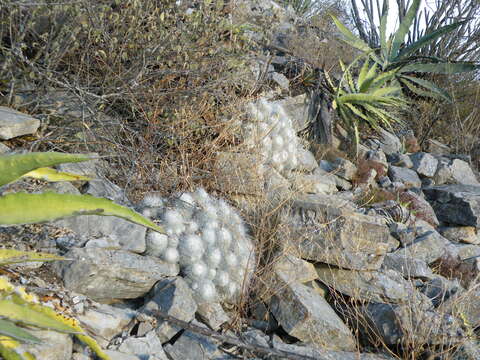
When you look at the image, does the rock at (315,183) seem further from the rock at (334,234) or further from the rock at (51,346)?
the rock at (51,346)

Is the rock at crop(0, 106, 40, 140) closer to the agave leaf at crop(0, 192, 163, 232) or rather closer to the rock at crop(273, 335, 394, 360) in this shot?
the agave leaf at crop(0, 192, 163, 232)

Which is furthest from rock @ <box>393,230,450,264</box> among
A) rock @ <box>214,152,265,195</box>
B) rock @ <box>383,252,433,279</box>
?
rock @ <box>214,152,265,195</box>

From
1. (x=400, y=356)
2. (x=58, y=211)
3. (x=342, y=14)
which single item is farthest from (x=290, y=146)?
(x=342, y=14)

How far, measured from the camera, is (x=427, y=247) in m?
4.17

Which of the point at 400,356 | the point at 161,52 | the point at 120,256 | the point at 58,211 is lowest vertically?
the point at 400,356

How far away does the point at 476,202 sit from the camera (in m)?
5.32

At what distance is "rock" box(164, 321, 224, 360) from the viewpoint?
2316 millimetres

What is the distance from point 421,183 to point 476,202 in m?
0.89

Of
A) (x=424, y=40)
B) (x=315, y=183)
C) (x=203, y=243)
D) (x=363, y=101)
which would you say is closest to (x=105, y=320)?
(x=203, y=243)

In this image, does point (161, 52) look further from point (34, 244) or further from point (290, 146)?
point (34, 244)

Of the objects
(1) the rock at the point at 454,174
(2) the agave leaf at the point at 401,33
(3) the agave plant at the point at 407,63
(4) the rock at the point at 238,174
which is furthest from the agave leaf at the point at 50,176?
(2) the agave leaf at the point at 401,33

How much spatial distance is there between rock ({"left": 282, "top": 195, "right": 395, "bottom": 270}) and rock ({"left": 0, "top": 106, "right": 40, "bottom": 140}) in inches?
67.9

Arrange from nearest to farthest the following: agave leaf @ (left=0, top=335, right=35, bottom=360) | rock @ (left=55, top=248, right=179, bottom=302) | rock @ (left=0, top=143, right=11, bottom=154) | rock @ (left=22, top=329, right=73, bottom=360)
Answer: agave leaf @ (left=0, top=335, right=35, bottom=360) < rock @ (left=22, top=329, right=73, bottom=360) < rock @ (left=55, top=248, right=179, bottom=302) < rock @ (left=0, top=143, right=11, bottom=154)

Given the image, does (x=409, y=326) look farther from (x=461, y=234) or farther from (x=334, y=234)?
(x=461, y=234)
